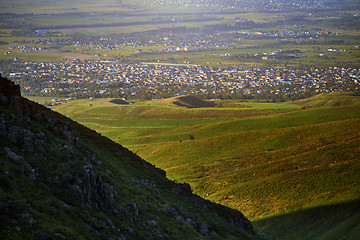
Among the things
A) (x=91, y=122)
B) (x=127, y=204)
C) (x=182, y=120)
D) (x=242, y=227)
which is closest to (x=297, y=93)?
(x=182, y=120)

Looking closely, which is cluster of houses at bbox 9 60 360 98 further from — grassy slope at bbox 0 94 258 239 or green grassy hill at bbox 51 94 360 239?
grassy slope at bbox 0 94 258 239

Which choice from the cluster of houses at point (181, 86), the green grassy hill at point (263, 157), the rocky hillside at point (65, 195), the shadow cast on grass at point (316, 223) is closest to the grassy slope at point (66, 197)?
the rocky hillside at point (65, 195)

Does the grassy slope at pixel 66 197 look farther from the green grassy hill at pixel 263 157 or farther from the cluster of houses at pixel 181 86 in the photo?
the cluster of houses at pixel 181 86

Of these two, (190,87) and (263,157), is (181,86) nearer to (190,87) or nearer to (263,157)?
(190,87)

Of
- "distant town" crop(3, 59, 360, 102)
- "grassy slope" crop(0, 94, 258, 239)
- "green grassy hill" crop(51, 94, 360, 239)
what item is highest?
"grassy slope" crop(0, 94, 258, 239)

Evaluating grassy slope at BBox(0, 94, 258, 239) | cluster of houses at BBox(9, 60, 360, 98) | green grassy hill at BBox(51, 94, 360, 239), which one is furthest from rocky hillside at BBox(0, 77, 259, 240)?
cluster of houses at BBox(9, 60, 360, 98)
